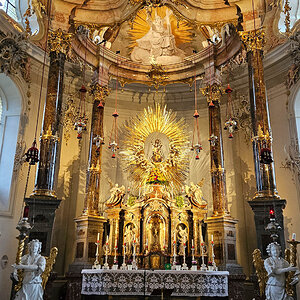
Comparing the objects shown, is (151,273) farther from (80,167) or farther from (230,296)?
(80,167)

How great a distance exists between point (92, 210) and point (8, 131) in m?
3.64

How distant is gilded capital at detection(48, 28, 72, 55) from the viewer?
31.8 ft

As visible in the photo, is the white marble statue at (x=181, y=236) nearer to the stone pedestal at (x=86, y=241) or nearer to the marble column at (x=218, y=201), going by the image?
the marble column at (x=218, y=201)

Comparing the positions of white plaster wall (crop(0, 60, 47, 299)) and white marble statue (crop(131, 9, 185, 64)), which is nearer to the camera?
white plaster wall (crop(0, 60, 47, 299))

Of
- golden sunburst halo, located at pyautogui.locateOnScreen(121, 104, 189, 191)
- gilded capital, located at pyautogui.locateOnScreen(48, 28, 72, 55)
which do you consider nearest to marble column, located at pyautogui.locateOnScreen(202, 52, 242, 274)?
golden sunburst halo, located at pyautogui.locateOnScreen(121, 104, 189, 191)

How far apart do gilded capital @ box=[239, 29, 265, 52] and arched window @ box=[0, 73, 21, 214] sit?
7.04 metres

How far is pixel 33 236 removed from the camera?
25.6ft

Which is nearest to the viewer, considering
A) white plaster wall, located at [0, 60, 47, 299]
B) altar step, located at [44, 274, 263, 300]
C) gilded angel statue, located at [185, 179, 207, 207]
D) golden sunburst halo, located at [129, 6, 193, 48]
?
altar step, located at [44, 274, 263, 300]

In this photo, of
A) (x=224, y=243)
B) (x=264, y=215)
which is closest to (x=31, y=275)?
(x=264, y=215)

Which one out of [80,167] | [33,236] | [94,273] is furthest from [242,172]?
[33,236]

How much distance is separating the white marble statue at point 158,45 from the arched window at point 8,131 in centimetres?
488

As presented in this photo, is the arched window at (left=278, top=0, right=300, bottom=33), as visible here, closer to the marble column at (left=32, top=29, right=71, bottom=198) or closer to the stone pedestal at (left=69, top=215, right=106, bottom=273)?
the marble column at (left=32, top=29, right=71, bottom=198)

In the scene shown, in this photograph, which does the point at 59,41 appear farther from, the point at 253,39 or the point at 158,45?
the point at 253,39

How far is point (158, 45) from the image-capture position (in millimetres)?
13578
